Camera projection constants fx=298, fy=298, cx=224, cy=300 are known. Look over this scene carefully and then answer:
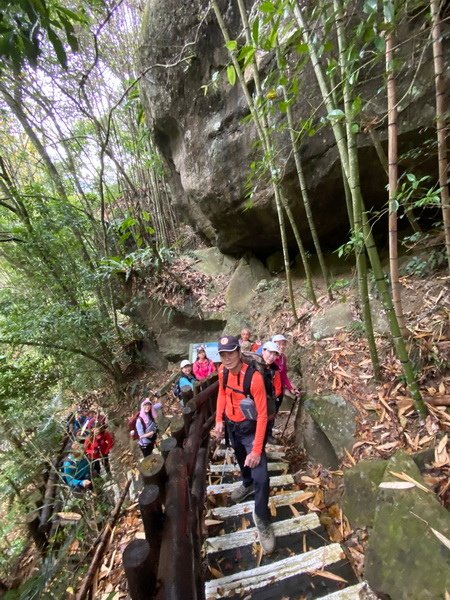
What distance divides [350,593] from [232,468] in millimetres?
1832

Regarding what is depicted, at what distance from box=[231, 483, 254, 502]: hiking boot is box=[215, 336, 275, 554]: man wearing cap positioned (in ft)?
1.56

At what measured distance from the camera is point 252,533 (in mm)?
2559

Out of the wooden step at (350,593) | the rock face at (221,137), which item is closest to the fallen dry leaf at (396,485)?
the wooden step at (350,593)

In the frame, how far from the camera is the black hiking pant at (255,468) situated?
249 cm

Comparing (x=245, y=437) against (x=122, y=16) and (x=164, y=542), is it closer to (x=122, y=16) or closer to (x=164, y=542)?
(x=164, y=542)

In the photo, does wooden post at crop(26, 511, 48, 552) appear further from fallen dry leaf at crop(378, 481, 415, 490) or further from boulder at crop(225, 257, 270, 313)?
boulder at crop(225, 257, 270, 313)

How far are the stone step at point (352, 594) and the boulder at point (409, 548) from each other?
0.06m

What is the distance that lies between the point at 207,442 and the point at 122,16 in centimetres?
1075

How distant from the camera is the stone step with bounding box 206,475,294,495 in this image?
3.16 metres

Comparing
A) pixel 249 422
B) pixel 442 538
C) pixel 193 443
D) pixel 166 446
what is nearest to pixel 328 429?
pixel 249 422

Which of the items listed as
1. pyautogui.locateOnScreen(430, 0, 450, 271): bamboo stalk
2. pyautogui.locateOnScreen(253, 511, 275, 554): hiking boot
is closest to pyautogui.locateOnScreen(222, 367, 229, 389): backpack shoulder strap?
pyautogui.locateOnScreen(253, 511, 275, 554): hiking boot

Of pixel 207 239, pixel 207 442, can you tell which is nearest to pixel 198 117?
pixel 207 239

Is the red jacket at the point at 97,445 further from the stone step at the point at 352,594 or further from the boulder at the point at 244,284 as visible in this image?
the boulder at the point at 244,284

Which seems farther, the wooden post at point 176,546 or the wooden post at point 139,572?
the wooden post at point 176,546
